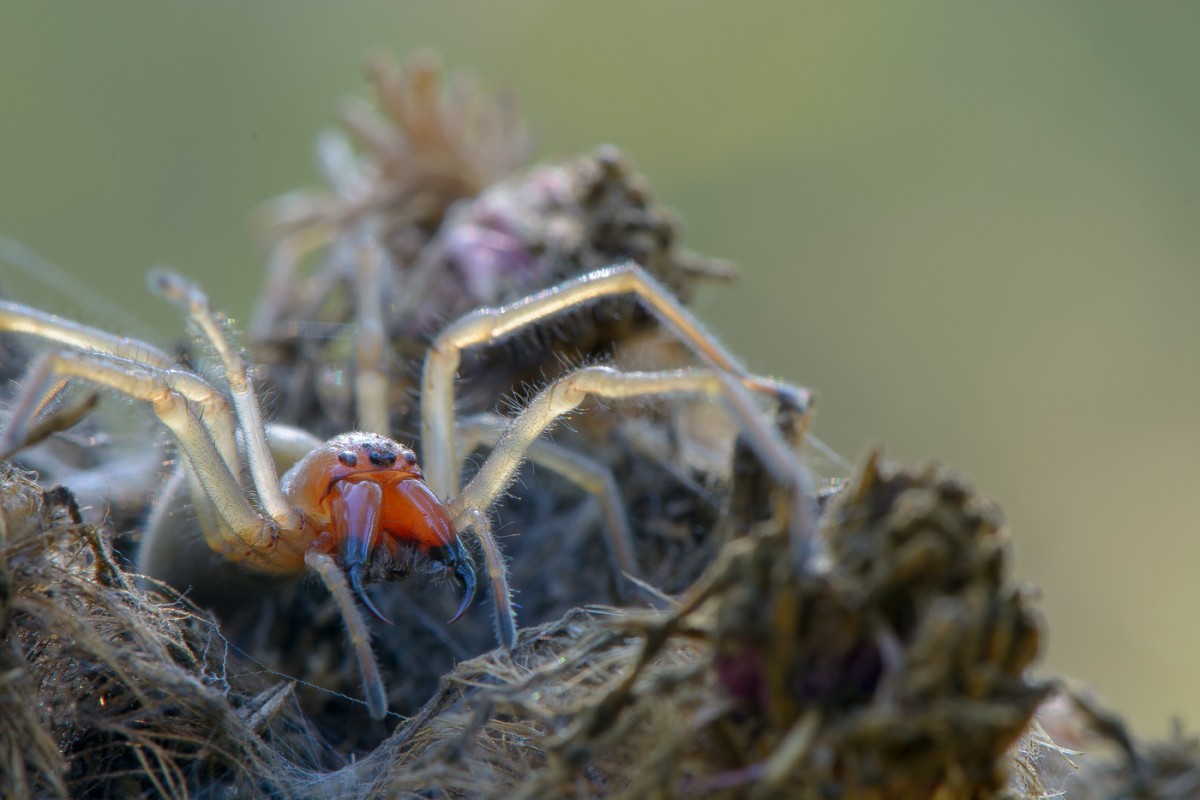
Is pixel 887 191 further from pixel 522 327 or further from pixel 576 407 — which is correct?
pixel 576 407

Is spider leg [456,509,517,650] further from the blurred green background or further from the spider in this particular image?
the blurred green background

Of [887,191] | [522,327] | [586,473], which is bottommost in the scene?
[586,473]

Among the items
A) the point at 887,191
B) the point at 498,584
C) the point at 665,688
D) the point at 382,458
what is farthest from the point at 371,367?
the point at 887,191

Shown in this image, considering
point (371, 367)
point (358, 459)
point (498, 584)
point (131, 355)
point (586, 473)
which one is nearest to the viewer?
point (498, 584)

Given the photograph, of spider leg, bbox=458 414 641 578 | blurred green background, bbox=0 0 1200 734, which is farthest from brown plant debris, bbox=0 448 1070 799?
blurred green background, bbox=0 0 1200 734

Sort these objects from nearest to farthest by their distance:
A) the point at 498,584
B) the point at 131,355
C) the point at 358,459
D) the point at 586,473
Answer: the point at 498,584 → the point at 131,355 → the point at 358,459 → the point at 586,473

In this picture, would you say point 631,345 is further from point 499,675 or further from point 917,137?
point 917,137

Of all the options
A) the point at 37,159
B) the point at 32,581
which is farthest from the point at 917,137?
the point at 32,581
